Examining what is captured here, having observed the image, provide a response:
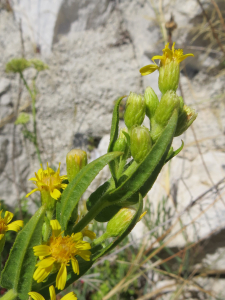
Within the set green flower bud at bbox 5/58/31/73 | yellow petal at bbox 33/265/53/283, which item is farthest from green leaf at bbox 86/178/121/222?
green flower bud at bbox 5/58/31/73

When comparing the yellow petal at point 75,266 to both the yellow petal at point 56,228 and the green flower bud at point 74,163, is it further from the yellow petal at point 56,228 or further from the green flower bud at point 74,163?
the green flower bud at point 74,163

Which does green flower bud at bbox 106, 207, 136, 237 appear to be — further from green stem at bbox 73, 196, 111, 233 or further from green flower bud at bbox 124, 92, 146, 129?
green flower bud at bbox 124, 92, 146, 129

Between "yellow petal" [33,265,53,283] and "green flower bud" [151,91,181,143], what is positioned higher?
"green flower bud" [151,91,181,143]

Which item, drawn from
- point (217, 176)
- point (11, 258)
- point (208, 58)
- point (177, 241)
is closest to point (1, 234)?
point (11, 258)

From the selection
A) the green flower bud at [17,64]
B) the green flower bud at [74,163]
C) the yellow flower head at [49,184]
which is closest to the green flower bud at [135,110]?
the green flower bud at [74,163]

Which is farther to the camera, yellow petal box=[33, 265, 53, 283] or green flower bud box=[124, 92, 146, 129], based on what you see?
green flower bud box=[124, 92, 146, 129]

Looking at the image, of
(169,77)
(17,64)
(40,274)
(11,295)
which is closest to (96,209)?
(40,274)

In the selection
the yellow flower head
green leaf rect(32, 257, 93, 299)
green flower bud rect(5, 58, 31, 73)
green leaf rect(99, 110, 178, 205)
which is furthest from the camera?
green flower bud rect(5, 58, 31, 73)

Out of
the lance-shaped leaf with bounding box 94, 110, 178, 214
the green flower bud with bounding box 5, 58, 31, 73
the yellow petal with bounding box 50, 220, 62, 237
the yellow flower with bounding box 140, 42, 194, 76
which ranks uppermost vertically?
the green flower bud with bounding box 5, 58, 31, 73
